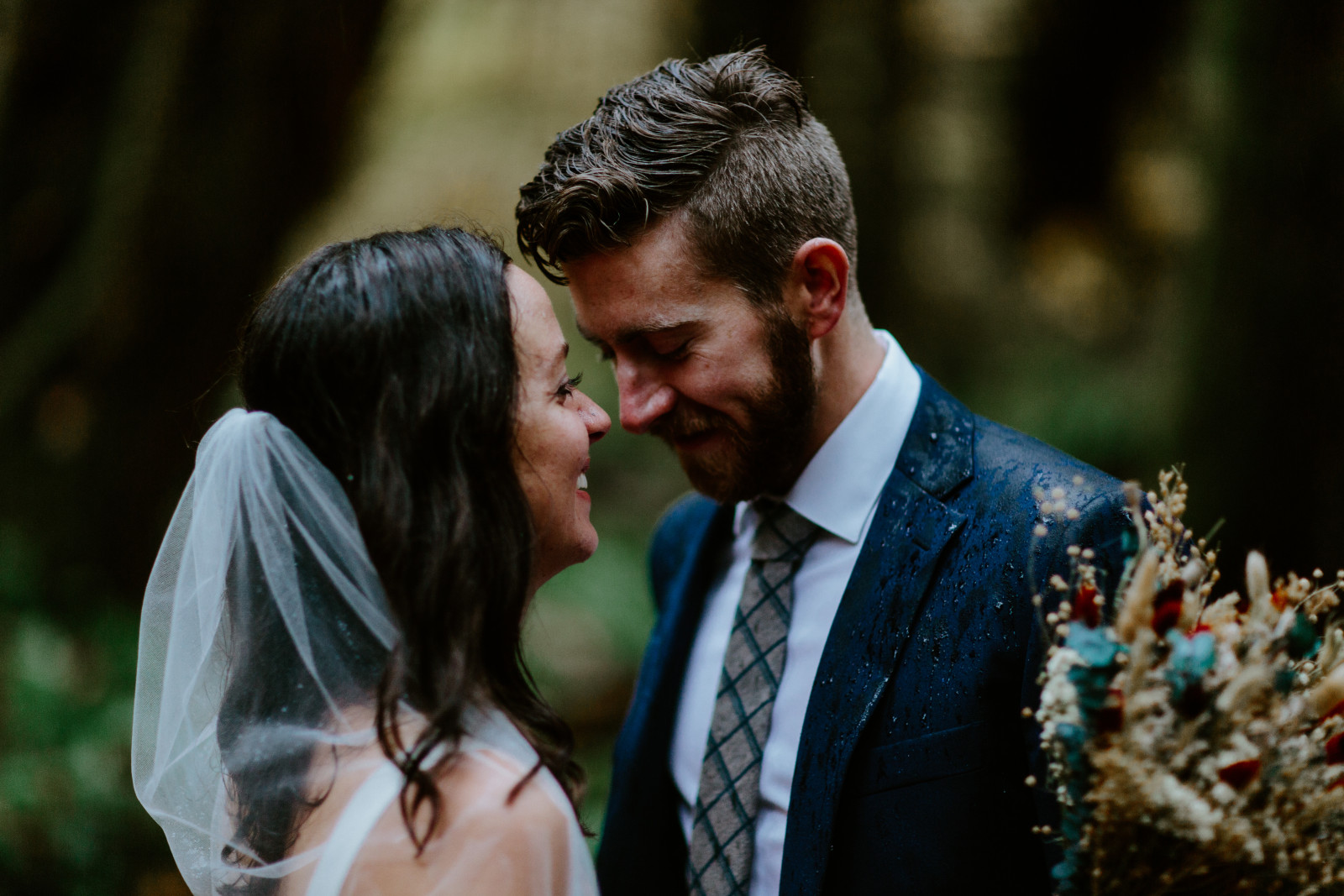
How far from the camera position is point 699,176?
2295 millimetres

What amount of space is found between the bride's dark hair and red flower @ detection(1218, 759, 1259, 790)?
1.07 m

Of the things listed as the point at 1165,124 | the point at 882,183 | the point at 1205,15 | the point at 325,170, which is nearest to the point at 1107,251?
the point at 1165,124

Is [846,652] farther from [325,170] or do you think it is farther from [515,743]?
[325,170]

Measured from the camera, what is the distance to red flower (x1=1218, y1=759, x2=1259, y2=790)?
1384 mm

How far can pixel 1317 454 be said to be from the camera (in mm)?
3359

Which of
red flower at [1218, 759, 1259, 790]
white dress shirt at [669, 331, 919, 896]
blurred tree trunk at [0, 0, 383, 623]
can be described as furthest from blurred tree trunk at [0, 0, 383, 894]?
red flower at [1218, 759, 1259, 790]

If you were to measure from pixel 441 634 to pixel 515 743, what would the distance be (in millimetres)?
234

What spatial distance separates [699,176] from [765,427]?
62 centimetres

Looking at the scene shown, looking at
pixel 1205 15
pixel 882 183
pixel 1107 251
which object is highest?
pixel 1107 251

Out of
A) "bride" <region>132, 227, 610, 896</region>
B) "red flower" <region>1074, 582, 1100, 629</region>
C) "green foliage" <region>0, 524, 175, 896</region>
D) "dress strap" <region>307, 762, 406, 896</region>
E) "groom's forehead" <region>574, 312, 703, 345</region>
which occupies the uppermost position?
"groom's forehead" <region>574, 312, 703, 345</region>

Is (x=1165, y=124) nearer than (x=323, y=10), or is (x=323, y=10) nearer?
(x=323, y=10)

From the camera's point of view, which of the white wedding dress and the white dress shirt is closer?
the white wedding dress

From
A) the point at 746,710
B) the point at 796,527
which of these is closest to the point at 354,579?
the point at 746,710

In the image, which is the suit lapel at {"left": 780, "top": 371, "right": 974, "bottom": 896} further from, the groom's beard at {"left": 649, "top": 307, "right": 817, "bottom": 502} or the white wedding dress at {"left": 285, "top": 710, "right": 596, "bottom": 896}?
the white wedding dress at {"left": 285, "top": 710, "right": 596, "bottom": 896}
